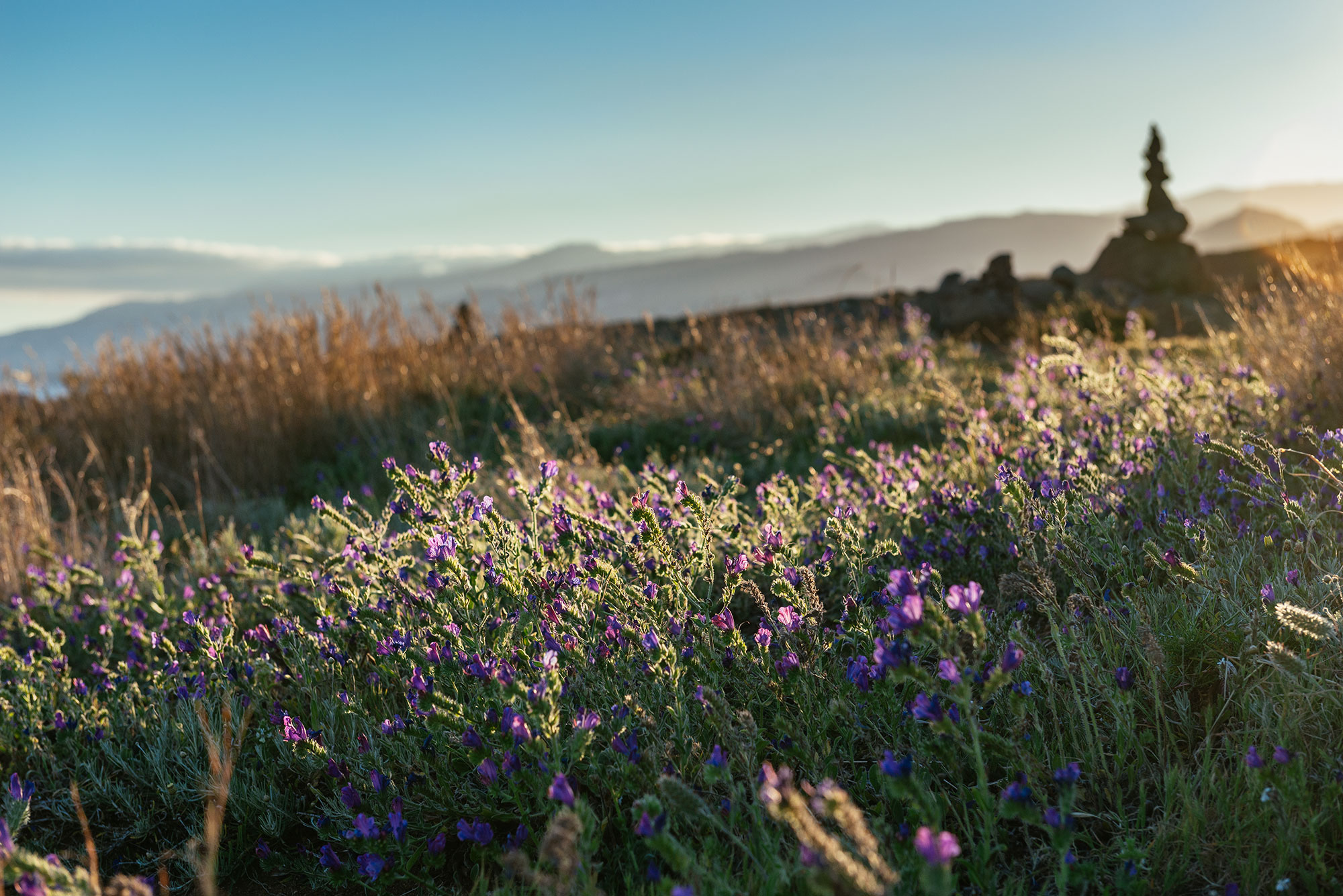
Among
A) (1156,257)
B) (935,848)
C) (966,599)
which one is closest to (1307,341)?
(966,599)

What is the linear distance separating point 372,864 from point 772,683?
1.00 meters

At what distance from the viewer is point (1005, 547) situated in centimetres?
286

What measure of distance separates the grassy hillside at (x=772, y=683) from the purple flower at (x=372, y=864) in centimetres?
2

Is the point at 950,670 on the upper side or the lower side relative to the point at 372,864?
upper

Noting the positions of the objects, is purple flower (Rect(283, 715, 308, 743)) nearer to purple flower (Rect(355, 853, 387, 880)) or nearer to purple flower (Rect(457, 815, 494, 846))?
purple flower (Rect(355, 853, 387, 880))

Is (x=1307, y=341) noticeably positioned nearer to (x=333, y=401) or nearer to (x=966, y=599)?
(x=966, y=599)

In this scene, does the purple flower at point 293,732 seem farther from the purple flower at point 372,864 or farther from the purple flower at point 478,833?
the purple flower at point 478,833

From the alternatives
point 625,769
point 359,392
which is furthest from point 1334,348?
point 359,392

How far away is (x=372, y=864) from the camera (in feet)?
6.09

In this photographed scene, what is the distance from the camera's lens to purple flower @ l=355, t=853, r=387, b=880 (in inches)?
72.9

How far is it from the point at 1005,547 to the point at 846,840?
145 centimetres

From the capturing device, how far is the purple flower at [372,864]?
1.85m

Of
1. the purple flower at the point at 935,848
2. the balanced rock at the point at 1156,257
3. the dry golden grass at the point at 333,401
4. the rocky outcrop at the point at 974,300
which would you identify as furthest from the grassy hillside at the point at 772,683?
the balanced rock at the point at 1156,257

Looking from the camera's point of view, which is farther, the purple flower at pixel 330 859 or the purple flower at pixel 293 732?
the purple flower at pixel 293 732
